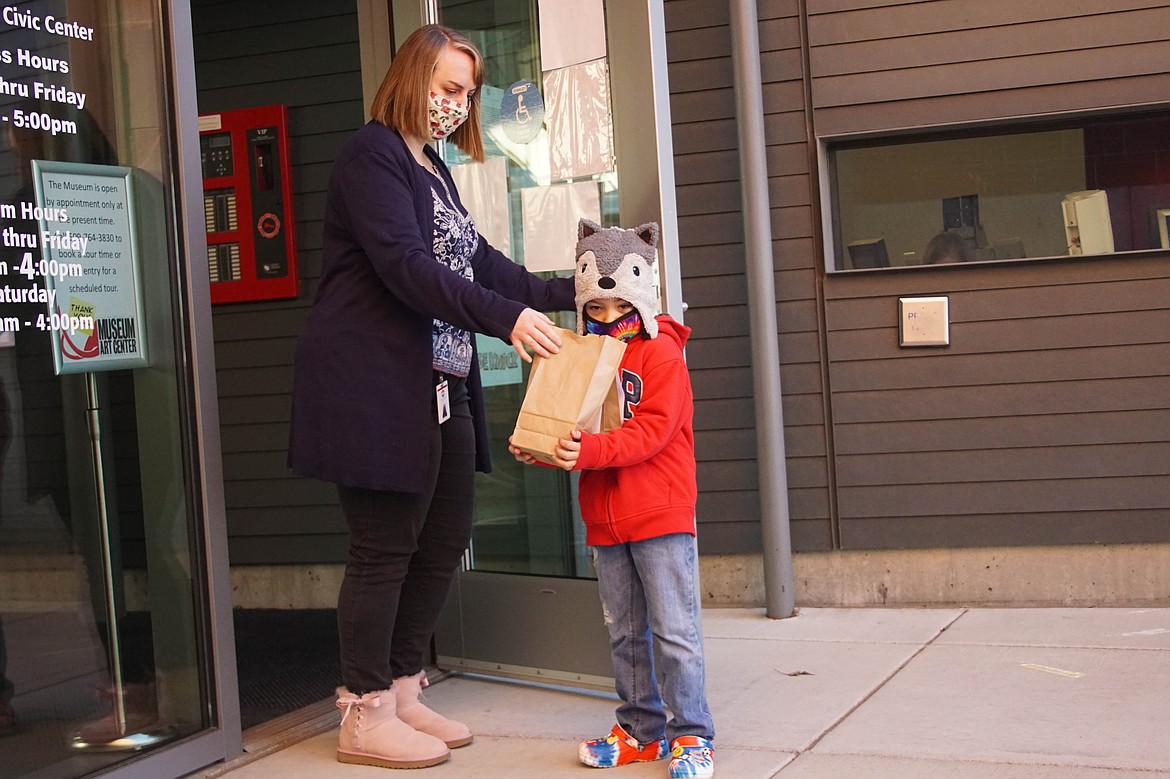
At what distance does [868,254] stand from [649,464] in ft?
7.55

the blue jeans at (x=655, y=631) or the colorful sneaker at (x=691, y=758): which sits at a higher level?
the blue jeans at (x=655, y=631)

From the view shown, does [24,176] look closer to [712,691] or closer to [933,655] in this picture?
[712,691]

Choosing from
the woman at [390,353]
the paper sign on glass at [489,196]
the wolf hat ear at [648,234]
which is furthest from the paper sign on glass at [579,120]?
the wolf hat ear at [648,234]

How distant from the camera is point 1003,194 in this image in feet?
15.3

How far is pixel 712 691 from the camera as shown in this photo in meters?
3.60

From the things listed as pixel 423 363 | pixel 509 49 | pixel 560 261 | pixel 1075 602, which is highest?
pixel 509 49

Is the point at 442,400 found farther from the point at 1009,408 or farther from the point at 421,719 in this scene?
the point at 1009,408

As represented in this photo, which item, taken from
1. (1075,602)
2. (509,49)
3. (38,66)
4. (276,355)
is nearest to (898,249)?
(1075,602)

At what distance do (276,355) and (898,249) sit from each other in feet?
8.81

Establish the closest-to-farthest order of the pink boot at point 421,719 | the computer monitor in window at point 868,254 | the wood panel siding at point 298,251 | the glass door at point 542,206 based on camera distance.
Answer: the pink boot at point 421,719, the glass door at point 542,206, the computer monitor in window at point 868,254, the wood panel siding at point 298,251

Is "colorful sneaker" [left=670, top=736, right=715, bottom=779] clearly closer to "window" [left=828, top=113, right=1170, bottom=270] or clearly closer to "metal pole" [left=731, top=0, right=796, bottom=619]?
"metal pole" [left=731, top=0, right=796, bottom=619]

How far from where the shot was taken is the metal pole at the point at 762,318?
462 cm

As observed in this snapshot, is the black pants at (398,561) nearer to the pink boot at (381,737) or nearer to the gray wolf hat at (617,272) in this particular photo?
the pink boot at (381,737)

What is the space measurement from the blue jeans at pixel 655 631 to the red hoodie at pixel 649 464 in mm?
52
